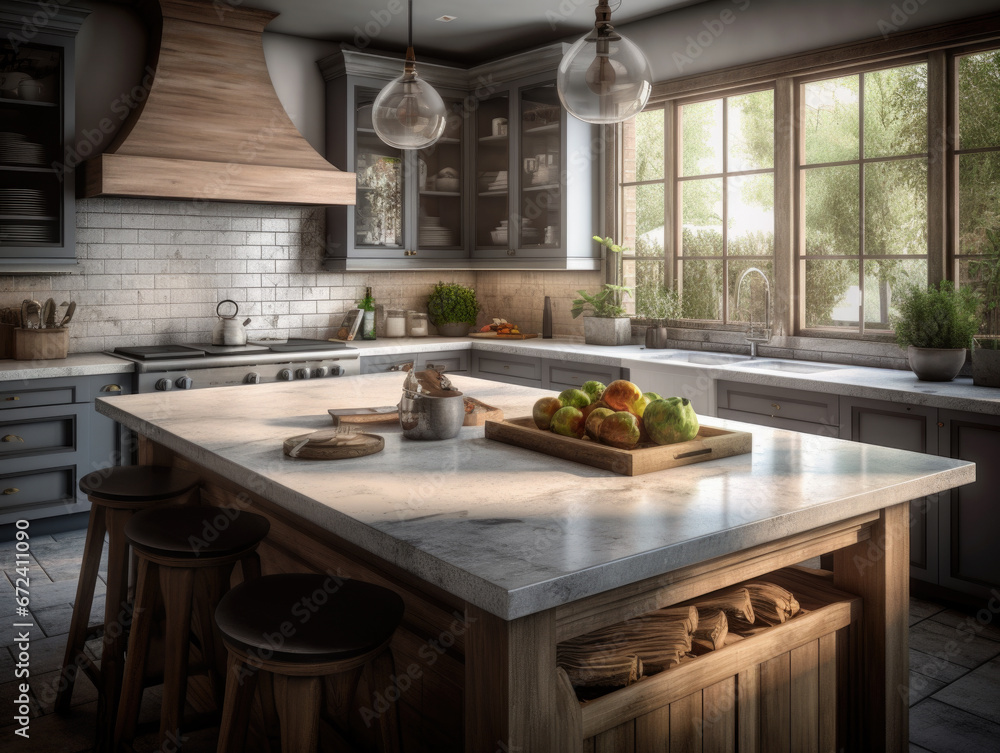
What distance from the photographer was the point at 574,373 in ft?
17.0

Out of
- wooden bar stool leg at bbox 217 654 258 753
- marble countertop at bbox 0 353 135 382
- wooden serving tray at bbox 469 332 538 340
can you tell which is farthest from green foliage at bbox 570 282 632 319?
wooden bar stool leg at bbox 217 654 258 753

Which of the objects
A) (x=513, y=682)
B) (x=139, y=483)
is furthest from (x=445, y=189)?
(x=513, y=682)

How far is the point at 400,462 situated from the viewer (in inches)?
85.0

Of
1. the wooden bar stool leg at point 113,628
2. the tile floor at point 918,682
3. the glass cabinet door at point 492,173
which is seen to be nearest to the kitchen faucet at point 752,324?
the tile floor at point 918,682

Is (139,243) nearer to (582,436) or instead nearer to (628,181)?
(628,181)

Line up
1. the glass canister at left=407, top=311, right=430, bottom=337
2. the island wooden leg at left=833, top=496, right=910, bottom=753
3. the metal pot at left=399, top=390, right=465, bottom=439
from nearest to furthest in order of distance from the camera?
the island wooden leg at left=833, top=496, right=910, bottom=753 → the metal pot at left=399, top=390, right=465, bottom=439 → the glass canister at left=407, top=311, right=430, bottom=337

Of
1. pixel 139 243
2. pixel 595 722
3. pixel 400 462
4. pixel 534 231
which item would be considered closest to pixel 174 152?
pixel 139 243

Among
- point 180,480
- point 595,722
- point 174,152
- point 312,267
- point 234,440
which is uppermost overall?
point 174,152

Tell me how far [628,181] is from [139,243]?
316 cm

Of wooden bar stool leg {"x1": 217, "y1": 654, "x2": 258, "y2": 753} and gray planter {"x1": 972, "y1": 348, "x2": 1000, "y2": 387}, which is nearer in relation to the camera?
wooden bar stool leg {"x1": 217, "y1": 654, "x2": 258, "y2": 753}

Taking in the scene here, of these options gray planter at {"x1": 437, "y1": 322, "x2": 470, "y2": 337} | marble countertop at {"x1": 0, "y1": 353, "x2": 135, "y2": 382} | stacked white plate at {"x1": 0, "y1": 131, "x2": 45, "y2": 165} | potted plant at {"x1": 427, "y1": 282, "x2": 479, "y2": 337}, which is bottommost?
marble countertop at {"x1": 0, "y1": 353, "x2": 135, "y2": 382}

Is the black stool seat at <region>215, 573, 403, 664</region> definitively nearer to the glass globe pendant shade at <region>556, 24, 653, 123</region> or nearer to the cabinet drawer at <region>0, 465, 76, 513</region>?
the glass globe pendant shade at <region>556, 24, 653, 123</region>

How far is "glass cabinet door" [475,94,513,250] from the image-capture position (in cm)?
597

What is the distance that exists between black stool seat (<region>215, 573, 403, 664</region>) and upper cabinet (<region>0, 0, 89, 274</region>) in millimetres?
3487
